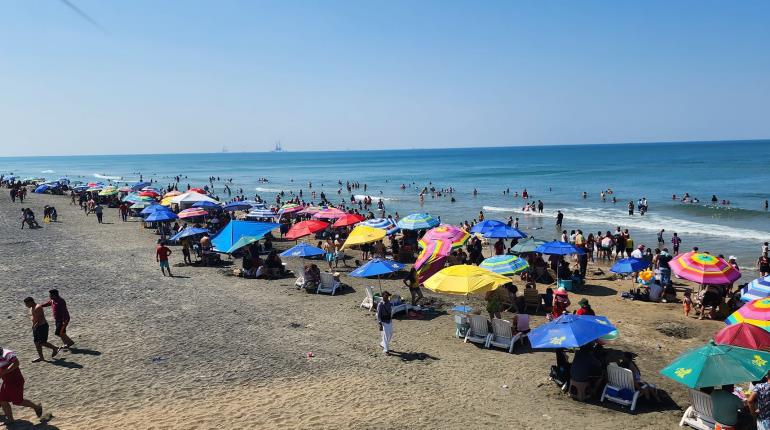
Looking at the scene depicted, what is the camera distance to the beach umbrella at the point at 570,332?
319 inches

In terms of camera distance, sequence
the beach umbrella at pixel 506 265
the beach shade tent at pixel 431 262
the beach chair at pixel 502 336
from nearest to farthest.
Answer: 1. the beach chair at pixel 502 336
2. the beach umbrella at pixel 506 265
3. the beach shade tent at pixel 431 262

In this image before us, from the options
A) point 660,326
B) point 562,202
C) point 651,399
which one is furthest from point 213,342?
point 562,202

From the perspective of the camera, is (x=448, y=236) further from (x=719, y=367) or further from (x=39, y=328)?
(x=39, y=328)

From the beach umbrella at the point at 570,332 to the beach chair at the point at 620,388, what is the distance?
0.62 meters

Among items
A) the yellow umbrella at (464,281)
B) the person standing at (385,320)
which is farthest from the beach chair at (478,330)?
the person standing at (385,320)

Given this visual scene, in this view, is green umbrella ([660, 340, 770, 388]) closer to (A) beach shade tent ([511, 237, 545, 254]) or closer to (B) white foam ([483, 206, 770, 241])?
(A) beach shade tent ([511, 237, 545, 254])

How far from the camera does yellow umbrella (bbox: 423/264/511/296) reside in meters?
10.9

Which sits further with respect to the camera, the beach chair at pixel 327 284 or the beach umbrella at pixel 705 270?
the beach chair at pixel 327 284

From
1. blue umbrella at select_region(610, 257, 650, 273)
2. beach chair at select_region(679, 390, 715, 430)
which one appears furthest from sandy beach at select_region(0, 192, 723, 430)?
blue umbrella at select_region(610, 257, 650, 273)

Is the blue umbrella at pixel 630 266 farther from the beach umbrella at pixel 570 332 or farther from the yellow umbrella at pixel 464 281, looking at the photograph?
the beach umbrella at pixel 570 332

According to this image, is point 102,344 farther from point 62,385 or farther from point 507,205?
point 507,205

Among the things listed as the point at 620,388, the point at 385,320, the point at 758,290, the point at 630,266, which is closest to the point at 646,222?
the point at 630,266

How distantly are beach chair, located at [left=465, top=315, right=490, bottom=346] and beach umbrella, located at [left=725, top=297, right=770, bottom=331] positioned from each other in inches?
178

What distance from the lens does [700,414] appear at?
7.20 meters
